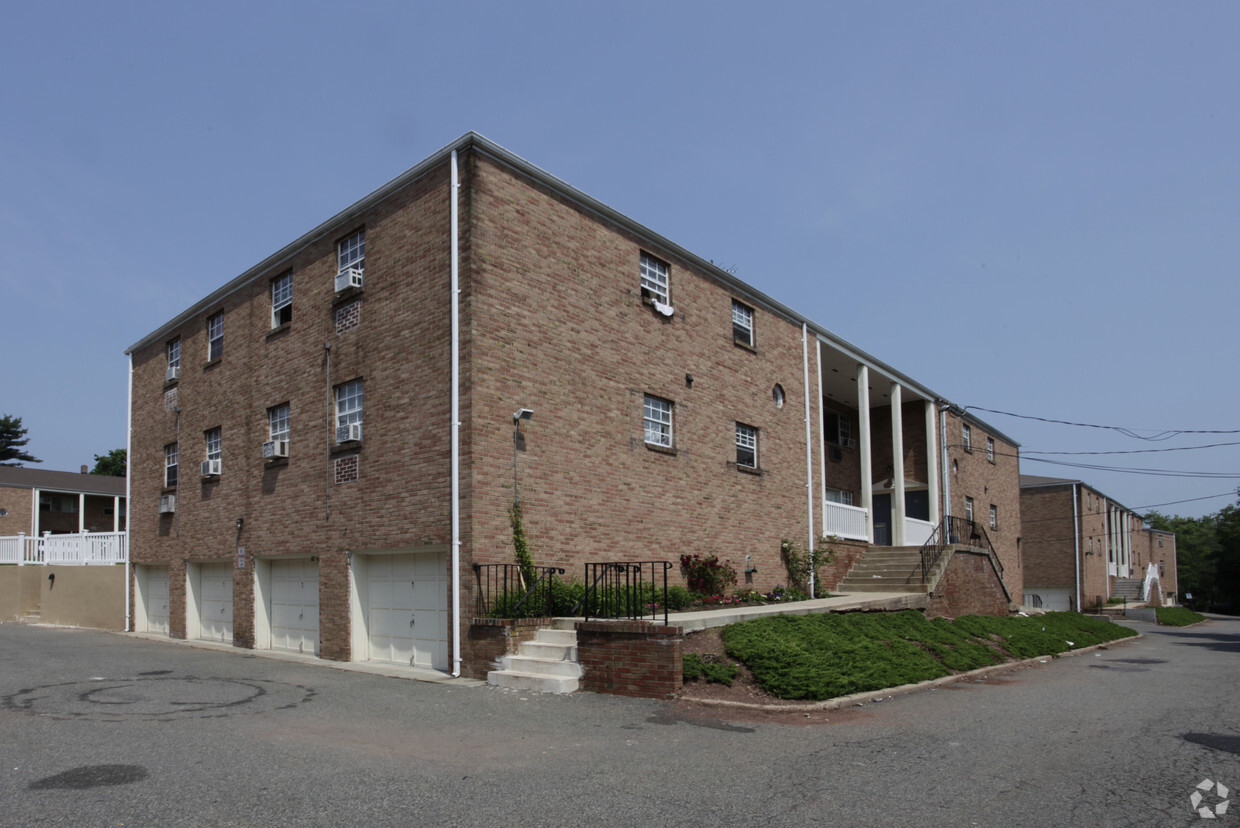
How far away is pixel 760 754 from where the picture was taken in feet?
25.0

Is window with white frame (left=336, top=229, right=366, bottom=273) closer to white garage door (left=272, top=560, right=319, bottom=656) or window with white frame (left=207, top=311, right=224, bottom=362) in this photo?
window with white frame (left=207, top=311, right=224, bottom=362)

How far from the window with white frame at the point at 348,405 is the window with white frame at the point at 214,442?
5018 millimetres

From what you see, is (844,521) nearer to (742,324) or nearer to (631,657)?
(742,324)

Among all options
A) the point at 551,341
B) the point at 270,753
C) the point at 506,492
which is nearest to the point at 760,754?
the point at 270,753

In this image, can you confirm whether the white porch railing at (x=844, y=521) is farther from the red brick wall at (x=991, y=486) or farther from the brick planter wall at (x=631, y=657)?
the brick planter wall at (x=631, y=657)

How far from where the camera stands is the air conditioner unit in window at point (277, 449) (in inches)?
663

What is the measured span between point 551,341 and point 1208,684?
11.1 meters

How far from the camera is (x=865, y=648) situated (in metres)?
12.6

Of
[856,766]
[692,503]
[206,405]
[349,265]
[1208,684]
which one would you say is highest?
[349,265]

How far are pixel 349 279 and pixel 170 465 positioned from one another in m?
9.23

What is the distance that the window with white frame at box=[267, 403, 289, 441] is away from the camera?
17281 millimetres

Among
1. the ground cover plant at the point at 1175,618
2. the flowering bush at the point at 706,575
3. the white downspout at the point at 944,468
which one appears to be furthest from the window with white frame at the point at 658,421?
the ground cover plant at the point at 1175,618

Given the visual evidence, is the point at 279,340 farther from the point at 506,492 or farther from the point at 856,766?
the point at 856,766

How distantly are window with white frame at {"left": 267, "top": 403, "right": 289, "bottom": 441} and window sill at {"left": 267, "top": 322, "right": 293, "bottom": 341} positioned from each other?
145cm
